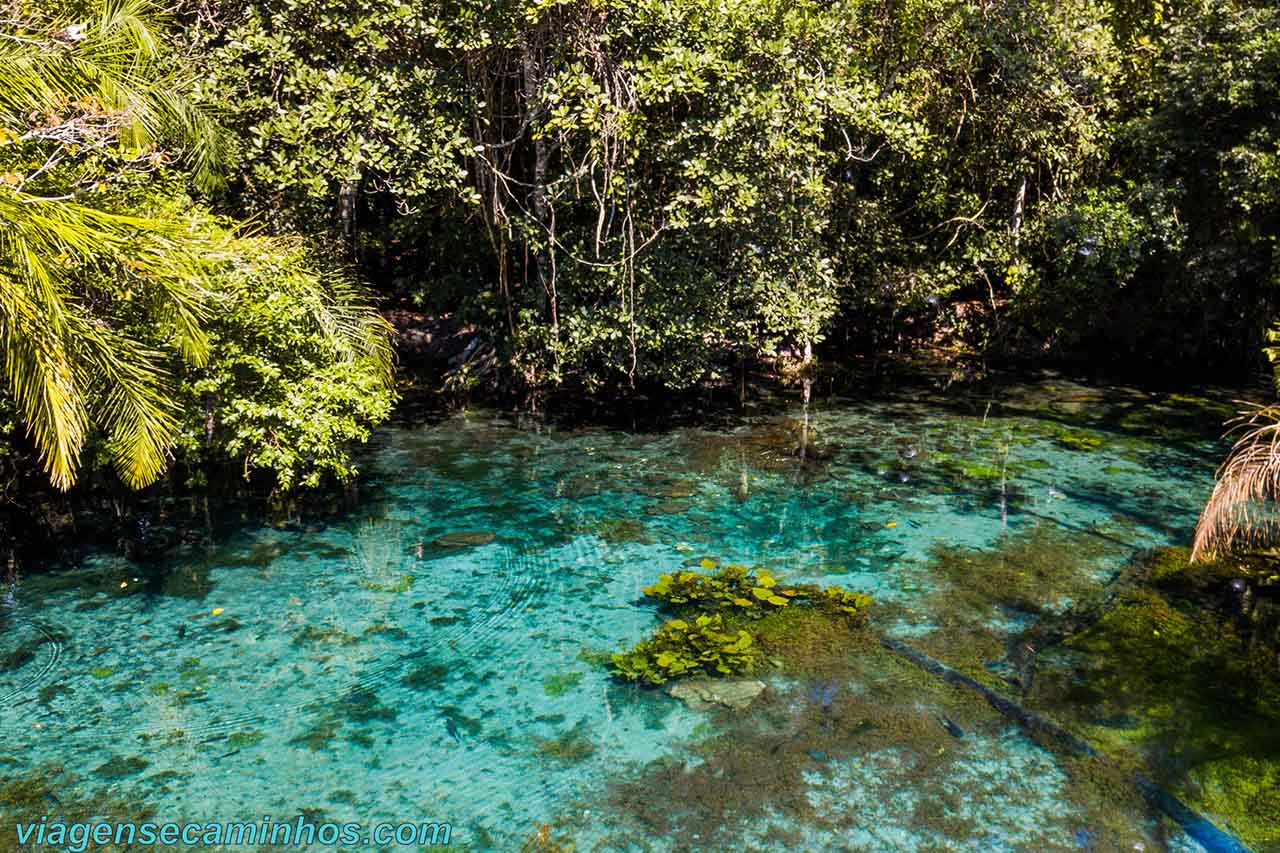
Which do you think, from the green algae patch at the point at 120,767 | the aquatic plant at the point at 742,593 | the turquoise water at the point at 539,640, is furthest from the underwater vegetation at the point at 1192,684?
the green algae patch at the point at 120,767

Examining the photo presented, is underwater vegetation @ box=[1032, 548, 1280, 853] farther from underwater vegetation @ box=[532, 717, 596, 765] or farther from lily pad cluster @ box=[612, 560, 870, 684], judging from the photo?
underwater vegetation @ box=[532, 717, 596, 765]

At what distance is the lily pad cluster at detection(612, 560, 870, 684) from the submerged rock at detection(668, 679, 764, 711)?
113 mm

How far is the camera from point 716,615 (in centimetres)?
743

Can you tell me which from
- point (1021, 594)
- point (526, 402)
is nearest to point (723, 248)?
point (526, 402)

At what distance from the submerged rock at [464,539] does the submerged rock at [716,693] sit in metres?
3.12

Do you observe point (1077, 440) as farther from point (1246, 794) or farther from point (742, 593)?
point (1246, 794)

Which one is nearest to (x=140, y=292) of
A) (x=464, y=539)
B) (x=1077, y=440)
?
(x=464, y=539)

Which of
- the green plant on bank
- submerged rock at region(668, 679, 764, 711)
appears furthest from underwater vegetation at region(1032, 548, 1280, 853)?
the green plant on bank

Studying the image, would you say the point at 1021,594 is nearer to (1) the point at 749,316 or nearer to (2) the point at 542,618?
(2) the point at 542,618

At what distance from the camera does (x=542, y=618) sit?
7.59 metres

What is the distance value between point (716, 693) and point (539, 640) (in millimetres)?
1472

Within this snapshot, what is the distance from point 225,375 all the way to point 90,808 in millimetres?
4415

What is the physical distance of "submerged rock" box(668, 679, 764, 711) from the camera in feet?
20.7

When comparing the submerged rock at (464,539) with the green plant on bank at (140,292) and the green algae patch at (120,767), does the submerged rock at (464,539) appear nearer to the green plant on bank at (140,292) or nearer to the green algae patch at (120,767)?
the green plant on bank at (140,292)
